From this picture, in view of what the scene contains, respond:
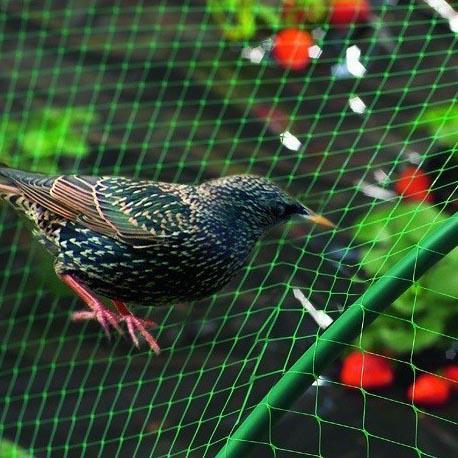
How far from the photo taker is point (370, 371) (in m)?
3.29

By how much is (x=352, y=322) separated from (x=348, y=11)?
5.17 feet

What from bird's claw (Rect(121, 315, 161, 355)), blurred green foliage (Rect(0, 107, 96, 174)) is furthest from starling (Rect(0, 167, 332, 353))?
blurred green foliage (Rect(0, 107, 96, 174))

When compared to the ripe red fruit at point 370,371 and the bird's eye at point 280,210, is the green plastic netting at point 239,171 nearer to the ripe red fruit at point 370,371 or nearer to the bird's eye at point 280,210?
the ripe red fruit at point 370,371

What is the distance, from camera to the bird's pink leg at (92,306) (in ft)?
10.5

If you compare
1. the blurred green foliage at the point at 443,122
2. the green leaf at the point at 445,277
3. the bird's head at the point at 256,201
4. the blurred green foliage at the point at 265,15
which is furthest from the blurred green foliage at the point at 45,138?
the green leaf at the point at 445,277

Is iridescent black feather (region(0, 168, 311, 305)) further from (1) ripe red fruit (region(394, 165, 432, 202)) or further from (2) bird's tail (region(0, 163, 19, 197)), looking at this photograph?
(1) ripe red fruit (region(394, 165, 432, 202))

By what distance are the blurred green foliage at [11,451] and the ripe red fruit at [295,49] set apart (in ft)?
4.43

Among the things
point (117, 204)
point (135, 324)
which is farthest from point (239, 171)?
point (117, 204)

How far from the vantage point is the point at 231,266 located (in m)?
3.08

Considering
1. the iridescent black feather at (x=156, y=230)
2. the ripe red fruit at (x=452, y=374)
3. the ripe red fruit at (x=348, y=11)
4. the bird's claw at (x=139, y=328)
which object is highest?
the ripe red fruit at (x=348, y=11)

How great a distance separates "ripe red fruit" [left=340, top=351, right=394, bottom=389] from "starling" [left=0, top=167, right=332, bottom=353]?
14.9 inches

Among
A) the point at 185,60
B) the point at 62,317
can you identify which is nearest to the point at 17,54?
the point at 185,60

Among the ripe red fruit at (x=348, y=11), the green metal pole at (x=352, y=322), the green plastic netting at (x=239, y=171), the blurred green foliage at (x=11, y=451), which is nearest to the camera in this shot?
the green metal pole at (x=352, y=322)

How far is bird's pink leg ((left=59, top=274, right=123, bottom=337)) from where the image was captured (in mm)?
3188
